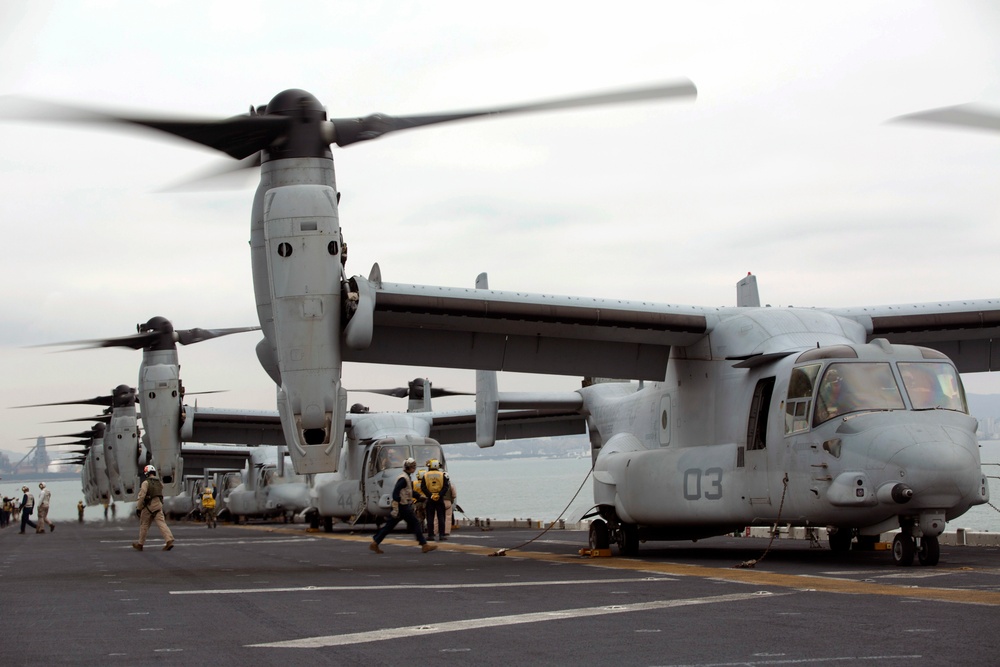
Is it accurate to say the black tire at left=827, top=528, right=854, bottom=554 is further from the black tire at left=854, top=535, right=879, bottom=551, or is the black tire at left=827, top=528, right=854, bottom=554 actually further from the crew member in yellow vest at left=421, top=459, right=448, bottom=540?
the crew member in yellow vest at left=421, top=459, right=448, bottom=540

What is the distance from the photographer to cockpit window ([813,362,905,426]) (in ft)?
46.0

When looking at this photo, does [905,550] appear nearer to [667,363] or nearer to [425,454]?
[667,363]

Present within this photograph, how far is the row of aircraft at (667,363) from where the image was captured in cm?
1374

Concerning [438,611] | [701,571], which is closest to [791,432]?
[701,571]

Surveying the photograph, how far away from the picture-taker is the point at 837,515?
45.6 feet

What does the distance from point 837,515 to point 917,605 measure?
4.64 m

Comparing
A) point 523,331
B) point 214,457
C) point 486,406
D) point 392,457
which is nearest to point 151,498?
point 486,406

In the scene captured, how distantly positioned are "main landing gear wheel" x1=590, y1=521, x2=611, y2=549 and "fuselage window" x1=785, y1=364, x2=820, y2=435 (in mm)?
4432

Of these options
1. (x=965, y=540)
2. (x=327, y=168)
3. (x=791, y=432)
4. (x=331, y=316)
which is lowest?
(x=965, y=540)

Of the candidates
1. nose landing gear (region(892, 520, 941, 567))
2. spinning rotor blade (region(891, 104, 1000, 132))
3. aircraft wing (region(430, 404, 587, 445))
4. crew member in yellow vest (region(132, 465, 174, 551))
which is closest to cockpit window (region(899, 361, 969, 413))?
nose landing gear (region(892, 520, 941, 567))

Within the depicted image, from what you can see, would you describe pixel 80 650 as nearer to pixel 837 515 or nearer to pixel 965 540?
pixel 837 515

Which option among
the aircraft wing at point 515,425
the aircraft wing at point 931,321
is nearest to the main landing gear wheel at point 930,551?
the aircraft wing at point 931,321

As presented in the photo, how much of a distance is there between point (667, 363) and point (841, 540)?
416 centimetres

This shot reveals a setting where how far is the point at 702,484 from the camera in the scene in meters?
16.4
